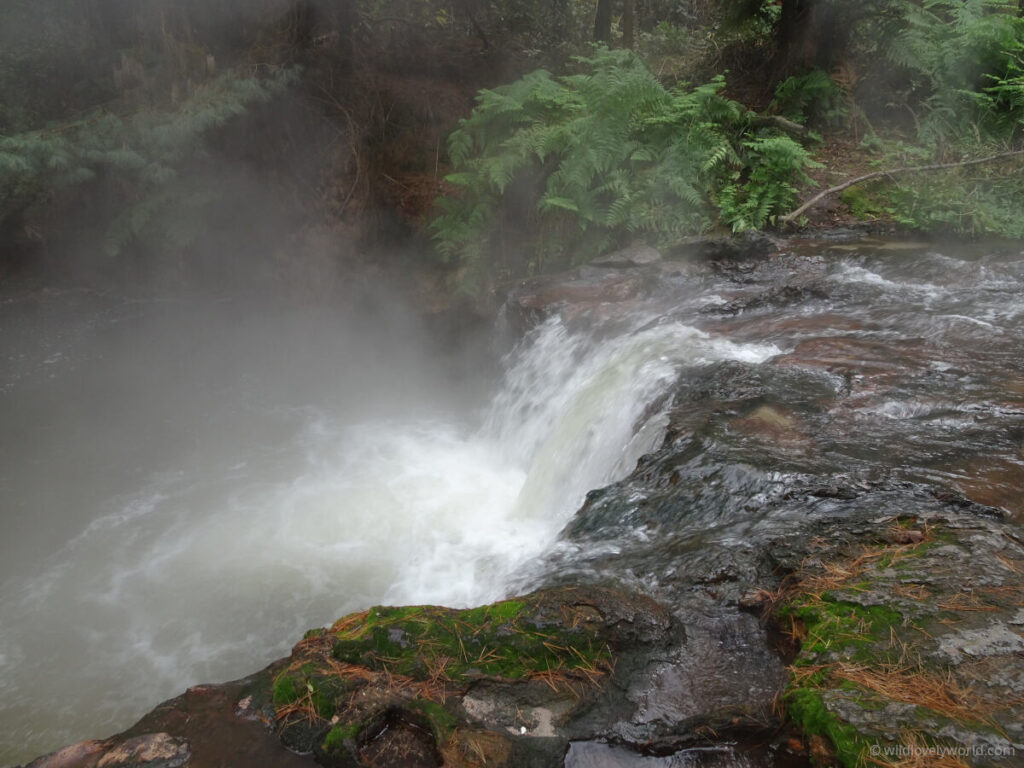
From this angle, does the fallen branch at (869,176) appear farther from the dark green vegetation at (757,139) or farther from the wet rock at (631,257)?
the wet rock at (631,257)

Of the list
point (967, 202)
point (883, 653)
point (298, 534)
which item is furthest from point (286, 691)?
point (967, 202)

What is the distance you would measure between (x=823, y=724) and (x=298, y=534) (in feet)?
18.3

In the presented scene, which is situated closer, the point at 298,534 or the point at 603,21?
the point at 298,534

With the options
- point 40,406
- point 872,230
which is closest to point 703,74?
point 872,230

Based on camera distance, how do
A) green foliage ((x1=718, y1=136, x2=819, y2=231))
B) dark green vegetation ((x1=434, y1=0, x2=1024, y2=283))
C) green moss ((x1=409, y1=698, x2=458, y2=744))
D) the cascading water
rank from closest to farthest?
1. green moss ((x1=409, y1=698, x2=458, y2=744))
2. the cascading water
3. green foliage ((x1=718, y1=136, x2=819, y2=231))
4. dark green vegetation ((x1=434, y1=0, x2=1024, y2=283))

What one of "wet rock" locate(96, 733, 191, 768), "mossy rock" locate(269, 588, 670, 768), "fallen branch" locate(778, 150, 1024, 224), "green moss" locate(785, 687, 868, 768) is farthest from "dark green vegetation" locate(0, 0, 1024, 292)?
"wet rock" locate(96, 733, 191, 768)

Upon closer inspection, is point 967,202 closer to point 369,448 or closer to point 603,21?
point 603,21

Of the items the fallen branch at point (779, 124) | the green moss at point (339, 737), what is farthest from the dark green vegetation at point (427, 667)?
the fallen branch at point (779, 124)

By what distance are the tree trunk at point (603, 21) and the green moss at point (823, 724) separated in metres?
12.4

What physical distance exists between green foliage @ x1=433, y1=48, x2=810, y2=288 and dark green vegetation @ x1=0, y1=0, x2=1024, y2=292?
32mm

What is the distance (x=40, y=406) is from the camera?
9.09 m

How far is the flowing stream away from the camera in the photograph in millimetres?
4625

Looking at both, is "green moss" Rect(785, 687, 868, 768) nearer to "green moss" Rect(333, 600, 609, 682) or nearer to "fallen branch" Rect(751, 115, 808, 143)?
"green moss" Rect(333, 600, 609, 682)

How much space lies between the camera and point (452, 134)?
392 inches
